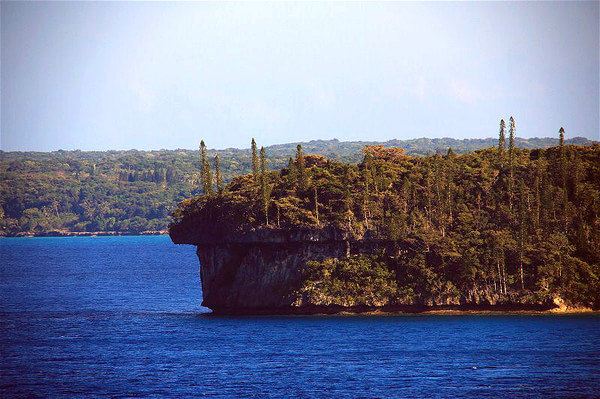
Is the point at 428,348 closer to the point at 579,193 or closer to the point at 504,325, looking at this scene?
the point at 504,325

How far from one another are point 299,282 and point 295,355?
25470 mm

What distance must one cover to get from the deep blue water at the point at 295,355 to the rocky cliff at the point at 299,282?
220 centimetres

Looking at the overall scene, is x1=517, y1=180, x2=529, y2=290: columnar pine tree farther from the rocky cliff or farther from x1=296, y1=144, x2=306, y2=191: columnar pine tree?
x1=296, y1=144, x2=306, y2=191: columnar pine tree

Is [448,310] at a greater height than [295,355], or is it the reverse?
[448,310]

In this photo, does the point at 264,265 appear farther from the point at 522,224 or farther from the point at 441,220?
the point at 522,224

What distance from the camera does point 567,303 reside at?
426 ft

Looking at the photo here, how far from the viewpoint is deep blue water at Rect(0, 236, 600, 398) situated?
9125 cm

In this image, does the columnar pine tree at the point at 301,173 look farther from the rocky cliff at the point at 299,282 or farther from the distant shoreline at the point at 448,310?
the distant shoreline at the point at 448,310

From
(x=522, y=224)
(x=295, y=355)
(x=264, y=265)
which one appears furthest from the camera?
(x=264, y=265)

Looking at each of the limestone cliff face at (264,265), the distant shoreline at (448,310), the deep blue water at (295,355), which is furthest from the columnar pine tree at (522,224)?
the limestone cliff face at (264,265)

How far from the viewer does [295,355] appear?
10812cm

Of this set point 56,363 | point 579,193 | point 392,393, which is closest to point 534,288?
point 579,193

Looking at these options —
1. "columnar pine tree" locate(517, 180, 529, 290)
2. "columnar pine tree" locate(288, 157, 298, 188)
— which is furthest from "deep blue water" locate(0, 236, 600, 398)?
"columnar pine tree" locate(288, 157, 298, 188)

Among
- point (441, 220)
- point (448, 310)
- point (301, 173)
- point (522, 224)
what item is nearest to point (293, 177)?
point (301, 173)
